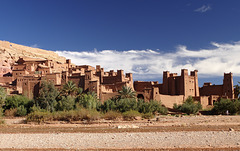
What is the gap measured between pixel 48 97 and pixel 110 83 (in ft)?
34.4

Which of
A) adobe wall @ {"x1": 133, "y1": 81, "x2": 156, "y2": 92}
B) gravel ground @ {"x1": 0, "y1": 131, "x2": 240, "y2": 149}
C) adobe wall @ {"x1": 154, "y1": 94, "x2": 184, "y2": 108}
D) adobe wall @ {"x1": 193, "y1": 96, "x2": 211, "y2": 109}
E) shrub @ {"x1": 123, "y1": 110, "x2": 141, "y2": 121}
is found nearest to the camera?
gravel ground @ {"x1": 0, "y1": 131, "x2": 240, "y2": 149}

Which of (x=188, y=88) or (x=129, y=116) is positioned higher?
(x=188, y=88)

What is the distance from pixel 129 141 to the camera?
1467 cm

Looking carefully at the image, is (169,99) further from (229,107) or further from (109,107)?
(109,107)

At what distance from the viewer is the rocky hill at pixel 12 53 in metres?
51.2

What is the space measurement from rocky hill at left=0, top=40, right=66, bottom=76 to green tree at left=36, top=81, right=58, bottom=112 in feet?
52.2

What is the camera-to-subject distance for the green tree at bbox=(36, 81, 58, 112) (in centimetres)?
3474

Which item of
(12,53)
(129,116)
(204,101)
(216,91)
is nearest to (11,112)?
(129,116)

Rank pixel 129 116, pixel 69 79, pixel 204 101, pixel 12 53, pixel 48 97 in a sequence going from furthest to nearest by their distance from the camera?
1. pixel 12 53
2. pixel 204 101
3. pixel 69 79
4. pixel 48 97
5. pixel 129 116

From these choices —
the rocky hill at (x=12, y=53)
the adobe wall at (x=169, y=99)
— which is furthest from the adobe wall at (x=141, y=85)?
the rocky hill at (x=12, y=53)

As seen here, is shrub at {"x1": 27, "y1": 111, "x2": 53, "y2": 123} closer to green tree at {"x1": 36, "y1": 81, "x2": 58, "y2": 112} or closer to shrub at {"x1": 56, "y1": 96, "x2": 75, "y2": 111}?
shrub at {"x1": 56, "y1": 96, "x2": 75, "y2": 111}

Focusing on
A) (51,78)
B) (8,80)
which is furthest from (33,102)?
(8,80)

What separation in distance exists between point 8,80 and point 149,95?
23879 mm

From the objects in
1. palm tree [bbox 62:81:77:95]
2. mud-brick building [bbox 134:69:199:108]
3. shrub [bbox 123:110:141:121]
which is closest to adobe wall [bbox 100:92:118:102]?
palm tree [bbox 62:81:77:95]
